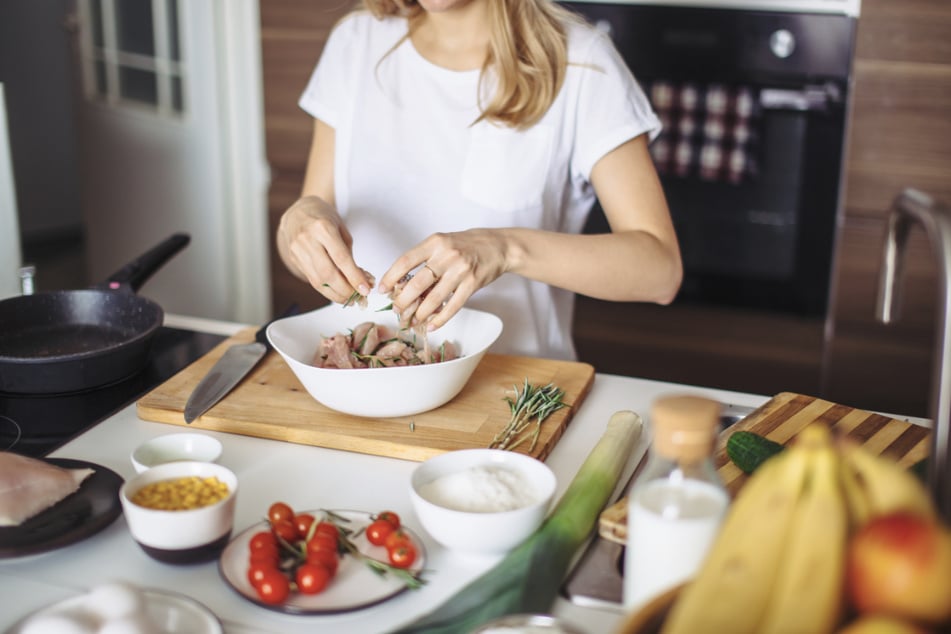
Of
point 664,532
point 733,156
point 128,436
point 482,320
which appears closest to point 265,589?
point 664,532

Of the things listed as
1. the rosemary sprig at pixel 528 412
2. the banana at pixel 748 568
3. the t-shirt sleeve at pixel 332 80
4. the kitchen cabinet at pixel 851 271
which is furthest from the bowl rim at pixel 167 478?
the kitchen cabinet at pixel 851 271

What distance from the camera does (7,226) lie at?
5.67 ft

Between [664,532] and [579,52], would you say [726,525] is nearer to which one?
[664,532]

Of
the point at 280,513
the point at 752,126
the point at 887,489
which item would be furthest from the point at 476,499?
the point at 752,126

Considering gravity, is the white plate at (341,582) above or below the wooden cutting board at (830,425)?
below

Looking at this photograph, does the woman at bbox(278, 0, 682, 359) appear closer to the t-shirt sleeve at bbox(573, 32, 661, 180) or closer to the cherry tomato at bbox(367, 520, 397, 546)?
the t-shirt sleeve at bbox(573, 32, 661, 180)

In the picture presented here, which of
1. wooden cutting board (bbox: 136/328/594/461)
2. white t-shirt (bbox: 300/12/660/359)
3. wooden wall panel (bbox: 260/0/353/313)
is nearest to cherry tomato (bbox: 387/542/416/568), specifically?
wooden cutting board (bbox: 136/328/594/461)

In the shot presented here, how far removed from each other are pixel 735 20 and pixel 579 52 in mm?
987

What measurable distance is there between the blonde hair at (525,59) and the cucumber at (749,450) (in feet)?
2.31

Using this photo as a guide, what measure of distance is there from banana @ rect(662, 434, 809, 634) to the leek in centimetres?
21

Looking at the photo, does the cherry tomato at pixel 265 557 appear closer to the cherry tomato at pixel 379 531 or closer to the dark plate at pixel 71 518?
the cherry tomato at pixel 379 531

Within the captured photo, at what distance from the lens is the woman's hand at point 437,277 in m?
1.21

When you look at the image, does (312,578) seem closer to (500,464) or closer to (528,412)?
(500,464)

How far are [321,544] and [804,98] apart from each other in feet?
6.24
